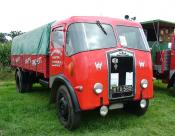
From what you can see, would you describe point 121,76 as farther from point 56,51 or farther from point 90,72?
point 56,51

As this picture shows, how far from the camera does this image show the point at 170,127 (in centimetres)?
649

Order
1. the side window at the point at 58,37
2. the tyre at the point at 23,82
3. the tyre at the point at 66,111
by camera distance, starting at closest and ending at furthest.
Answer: the tyre at the point at 66,111 → the side window at the point at 58,37 → the tyre at the point at 23,82

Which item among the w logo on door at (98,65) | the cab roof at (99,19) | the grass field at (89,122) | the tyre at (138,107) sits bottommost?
the grass field at (89,122)

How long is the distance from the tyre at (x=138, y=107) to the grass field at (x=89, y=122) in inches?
5.2

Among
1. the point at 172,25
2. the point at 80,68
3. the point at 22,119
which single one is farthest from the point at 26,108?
the point at 172,25

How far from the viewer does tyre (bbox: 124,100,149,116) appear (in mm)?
6730

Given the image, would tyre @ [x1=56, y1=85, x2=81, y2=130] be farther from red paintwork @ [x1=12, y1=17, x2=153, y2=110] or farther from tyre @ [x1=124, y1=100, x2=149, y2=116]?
tyre @ [x1=124, y1=100, x2=149, y2=116]

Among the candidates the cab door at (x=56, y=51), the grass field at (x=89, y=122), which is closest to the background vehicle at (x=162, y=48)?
the grass field at (x=89, y=122)

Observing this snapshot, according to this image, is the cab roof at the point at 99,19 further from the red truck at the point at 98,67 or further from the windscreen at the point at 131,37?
the windscreen at the point at 131,37

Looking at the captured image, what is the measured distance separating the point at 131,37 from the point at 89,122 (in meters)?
2.17

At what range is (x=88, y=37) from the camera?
6.16 m

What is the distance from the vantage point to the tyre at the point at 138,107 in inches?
265

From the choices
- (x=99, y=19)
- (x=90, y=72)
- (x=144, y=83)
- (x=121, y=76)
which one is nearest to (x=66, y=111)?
(x=90, y=72)

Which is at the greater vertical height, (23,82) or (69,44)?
(69,44)
